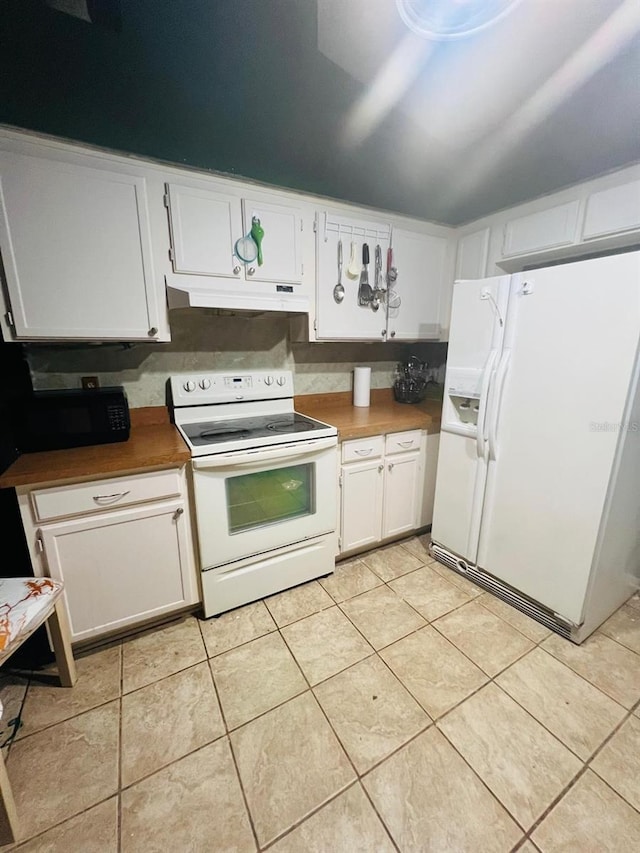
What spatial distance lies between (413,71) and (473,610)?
7.73ft

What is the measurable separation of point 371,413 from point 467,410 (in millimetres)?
614

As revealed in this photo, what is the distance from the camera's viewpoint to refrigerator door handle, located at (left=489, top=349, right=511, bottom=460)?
1656mm

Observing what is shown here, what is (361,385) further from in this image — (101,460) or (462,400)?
(101,460)

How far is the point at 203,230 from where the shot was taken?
5.49ft

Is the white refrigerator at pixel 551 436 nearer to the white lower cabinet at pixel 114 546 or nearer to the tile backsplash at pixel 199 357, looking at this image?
the tile backsplash at pixel 199 357

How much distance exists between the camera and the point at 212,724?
1.27 meters

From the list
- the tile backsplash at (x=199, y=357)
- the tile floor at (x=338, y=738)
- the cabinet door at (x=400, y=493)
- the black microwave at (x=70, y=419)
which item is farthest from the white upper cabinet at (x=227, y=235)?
the tile floor at (x=338, y=738)

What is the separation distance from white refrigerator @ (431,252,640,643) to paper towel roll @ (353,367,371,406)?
0.65 meters

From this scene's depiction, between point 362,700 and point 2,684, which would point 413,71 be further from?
point 2,684

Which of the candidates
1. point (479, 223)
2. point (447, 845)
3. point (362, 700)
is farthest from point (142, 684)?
point (479, 223)

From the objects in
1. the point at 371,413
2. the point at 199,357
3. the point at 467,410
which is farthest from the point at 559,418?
the point at 199,357

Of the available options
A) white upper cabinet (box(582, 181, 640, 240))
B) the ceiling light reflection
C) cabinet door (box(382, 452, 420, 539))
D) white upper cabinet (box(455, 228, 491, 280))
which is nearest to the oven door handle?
cabinet door (box(382, 452, 420, 539))

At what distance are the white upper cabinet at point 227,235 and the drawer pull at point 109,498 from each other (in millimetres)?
1081

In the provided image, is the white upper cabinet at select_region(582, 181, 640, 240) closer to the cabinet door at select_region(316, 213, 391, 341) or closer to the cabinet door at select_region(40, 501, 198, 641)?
the cabinet door at select_region(316, 213, 391, 341)
